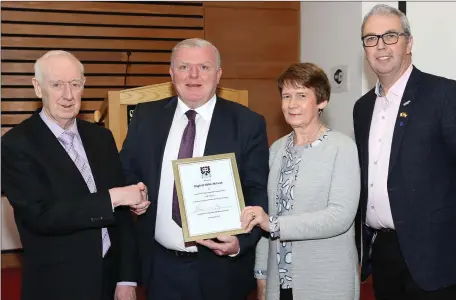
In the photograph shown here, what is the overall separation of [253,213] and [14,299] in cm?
340

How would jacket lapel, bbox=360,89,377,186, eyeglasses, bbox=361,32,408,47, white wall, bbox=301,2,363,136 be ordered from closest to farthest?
eyeglasses, bbox=361,32,408,47, jacket lapel, bbox=360,89,377,186, white wall, bbox=301,2,363,136

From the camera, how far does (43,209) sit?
7.45 ft

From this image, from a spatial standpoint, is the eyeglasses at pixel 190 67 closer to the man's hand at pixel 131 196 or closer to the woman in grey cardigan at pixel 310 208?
the woman in grey cardigan at pixel 310 208

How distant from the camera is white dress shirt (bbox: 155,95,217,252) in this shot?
2.58 m

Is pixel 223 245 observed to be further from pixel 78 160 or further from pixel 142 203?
pixel 78 160

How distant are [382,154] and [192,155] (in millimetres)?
896

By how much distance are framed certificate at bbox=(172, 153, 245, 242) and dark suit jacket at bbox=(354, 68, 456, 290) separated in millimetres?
720

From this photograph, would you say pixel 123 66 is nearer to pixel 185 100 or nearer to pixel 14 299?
pixel 14 299

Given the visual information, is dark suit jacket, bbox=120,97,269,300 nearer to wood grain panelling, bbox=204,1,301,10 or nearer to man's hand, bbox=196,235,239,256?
man's hand, bbox=196,235,239,256

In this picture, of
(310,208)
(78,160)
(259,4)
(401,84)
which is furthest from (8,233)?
(401,84)

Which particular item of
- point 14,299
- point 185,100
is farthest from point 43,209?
point 14,299

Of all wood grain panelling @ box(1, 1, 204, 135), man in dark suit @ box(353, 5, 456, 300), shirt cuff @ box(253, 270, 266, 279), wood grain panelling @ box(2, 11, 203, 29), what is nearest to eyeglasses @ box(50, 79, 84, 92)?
shirt cuff @ box(253, 270, 266, 279)

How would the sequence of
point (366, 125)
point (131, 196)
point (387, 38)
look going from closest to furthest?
point (131, 196) → point (387, 38) → point (366, 125)

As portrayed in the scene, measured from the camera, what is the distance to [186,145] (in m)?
2.63
